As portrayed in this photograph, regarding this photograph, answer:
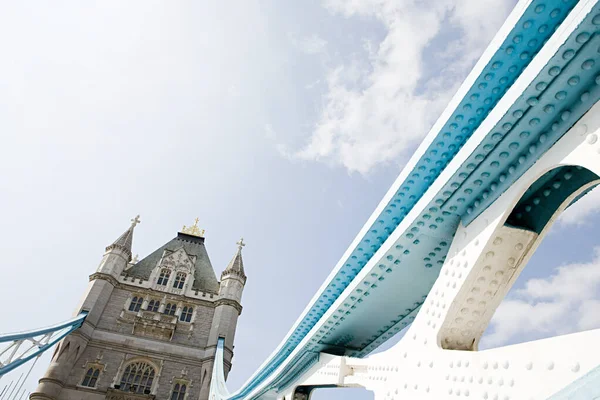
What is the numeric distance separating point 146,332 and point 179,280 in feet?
16.1

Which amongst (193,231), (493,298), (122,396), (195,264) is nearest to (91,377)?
(122,396)

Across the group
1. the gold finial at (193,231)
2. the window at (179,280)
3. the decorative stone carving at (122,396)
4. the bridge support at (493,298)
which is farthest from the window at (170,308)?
the bridge support at (493,298)

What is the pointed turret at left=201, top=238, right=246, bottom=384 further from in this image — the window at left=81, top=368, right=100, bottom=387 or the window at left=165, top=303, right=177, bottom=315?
the window at left=81, top=368, right=100, bottom=387

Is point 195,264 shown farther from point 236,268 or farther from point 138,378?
point 138,378

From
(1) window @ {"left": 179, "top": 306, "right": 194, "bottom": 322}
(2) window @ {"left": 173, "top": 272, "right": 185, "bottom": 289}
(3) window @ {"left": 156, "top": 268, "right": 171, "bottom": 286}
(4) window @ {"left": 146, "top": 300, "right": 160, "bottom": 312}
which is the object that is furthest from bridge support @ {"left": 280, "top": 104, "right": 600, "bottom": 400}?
(3) window @ {"left": 156, "top": 268, "right": 171, "bottom": 286}

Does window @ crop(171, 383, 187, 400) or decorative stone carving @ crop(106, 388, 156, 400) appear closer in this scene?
decorative stone carving @ crop(106, 388, 156, 400)

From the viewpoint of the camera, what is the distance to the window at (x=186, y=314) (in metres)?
26.6

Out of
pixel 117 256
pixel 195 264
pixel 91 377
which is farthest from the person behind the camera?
pixel 195 264

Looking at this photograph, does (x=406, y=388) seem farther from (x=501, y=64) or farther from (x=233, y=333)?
(x=233, y=333)

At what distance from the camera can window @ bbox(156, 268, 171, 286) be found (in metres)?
28.7

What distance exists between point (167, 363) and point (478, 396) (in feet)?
79.7

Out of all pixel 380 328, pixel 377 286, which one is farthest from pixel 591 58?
pixel 380 328

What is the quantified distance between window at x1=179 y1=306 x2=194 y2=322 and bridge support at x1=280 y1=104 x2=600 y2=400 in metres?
24.3

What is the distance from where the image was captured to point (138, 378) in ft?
76.3
